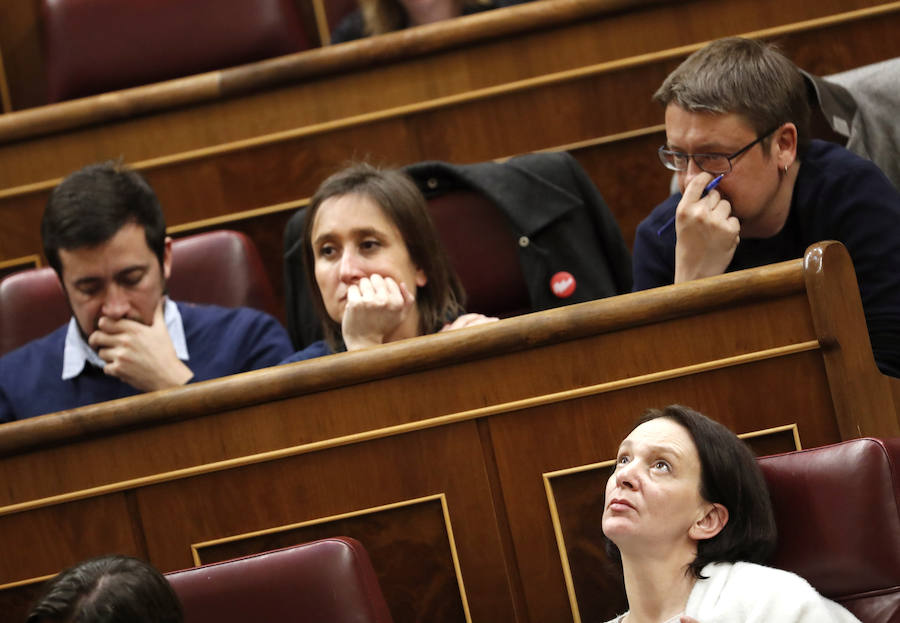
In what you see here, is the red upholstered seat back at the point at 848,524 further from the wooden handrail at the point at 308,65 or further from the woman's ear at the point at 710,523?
the wooden handrail at the point at 308,65

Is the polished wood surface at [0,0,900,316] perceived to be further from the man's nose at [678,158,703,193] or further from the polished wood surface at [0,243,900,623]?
the polished wood surface at [0,243,900,623]

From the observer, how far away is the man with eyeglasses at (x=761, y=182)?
2.76ft

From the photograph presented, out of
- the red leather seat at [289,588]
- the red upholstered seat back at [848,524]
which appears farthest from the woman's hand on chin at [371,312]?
the red upholstered seat back at [848,524]

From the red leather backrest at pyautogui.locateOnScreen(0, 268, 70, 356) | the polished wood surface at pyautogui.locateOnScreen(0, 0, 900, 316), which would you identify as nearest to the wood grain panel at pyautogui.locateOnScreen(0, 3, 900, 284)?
the polished wood surface at pyautogui.locateOnScreen(0, 0, 900, 316)

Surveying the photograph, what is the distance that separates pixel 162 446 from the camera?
756 mm

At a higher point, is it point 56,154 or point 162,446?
point 56,154

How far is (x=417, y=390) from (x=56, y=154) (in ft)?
2.17

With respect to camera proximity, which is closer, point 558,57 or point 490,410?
point 490,410

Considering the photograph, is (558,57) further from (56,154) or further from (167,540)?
(167,540)

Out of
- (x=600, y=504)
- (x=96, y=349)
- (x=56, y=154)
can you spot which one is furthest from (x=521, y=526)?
(x=56, y=154)

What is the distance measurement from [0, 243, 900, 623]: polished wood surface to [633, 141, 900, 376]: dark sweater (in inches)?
3.8

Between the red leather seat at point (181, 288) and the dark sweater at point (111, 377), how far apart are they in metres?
0.07

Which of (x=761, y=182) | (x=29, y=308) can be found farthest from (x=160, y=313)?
(x=761, y=182)

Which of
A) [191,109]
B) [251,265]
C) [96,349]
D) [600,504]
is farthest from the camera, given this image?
[191,109]
